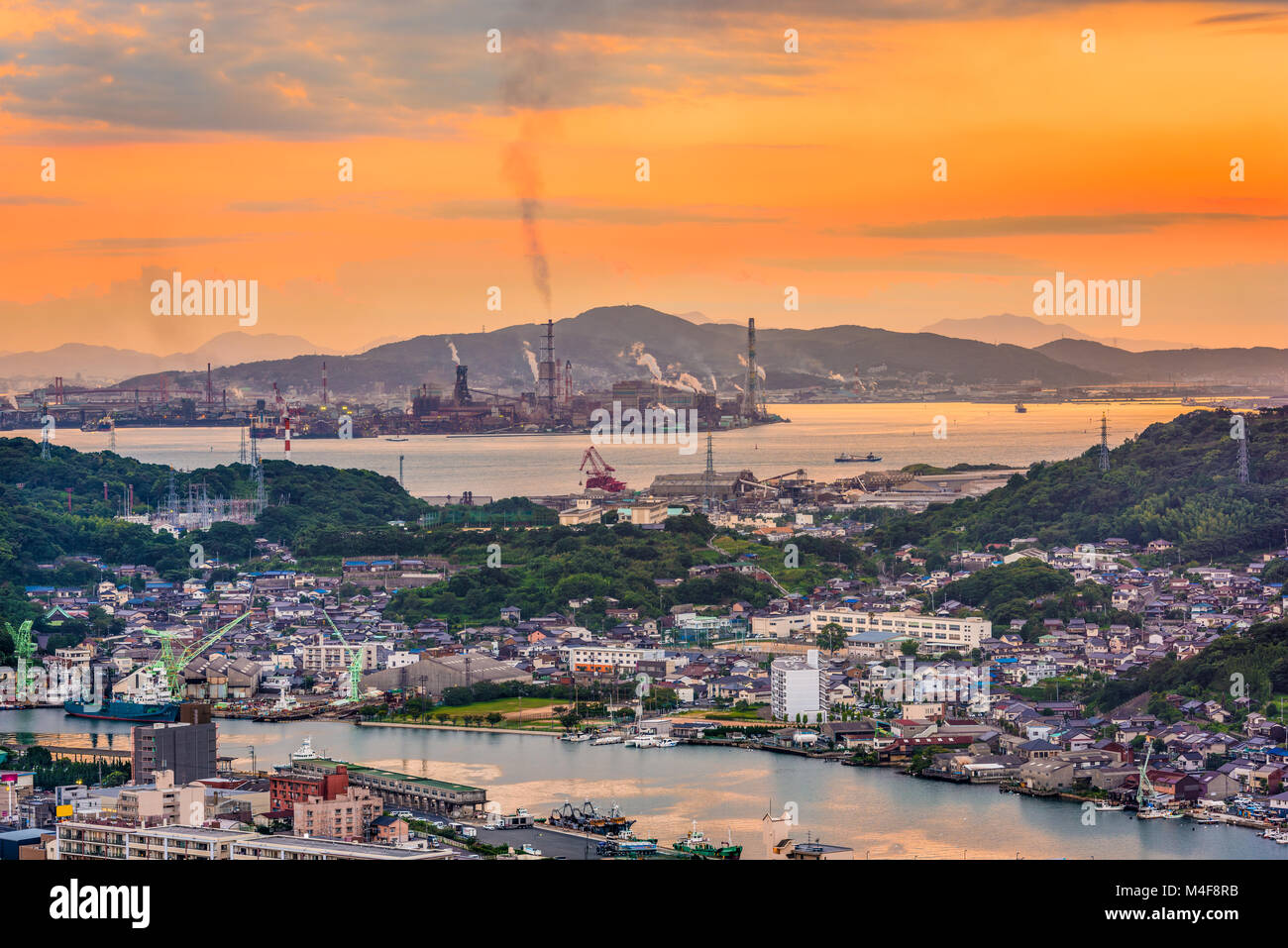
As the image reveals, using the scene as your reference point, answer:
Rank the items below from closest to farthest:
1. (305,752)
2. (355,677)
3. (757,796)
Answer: (757,796)
(305,752)
(355,677)

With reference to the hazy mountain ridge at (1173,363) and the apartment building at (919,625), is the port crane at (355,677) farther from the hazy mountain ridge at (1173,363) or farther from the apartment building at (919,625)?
the hazy mountain ridge at (1173,363)

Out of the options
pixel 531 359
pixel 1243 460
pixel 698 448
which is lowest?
pixel 1243 460

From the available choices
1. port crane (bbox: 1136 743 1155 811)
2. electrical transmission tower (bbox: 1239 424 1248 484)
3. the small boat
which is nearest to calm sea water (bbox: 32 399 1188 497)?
electrical transmission tower (bbox: 1239 424 1248 484)

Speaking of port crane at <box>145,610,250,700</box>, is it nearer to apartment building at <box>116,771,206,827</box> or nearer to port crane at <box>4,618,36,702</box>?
port crane at <box>4,618,36,702</box>

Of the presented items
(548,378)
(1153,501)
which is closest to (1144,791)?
(1153,501)

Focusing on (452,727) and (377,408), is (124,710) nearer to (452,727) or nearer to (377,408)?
(452,727)
